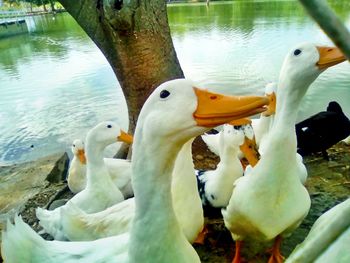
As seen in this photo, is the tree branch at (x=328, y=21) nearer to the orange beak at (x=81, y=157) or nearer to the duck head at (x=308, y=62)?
the duck head at (x=308, y=62)

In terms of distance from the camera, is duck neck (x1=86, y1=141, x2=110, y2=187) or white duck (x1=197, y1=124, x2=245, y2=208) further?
duck neck (x1=86, y1=141, x2=110, y2=187)

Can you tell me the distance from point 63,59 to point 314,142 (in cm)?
1142

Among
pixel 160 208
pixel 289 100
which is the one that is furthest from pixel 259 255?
pixel 160 208

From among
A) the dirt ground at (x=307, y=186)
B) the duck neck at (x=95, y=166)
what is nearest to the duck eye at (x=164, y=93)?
the dirt ground at (x=307, y=186)

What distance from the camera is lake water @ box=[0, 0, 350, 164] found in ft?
23.1

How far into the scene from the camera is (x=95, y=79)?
10.3m

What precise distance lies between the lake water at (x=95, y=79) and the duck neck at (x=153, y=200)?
3141mm

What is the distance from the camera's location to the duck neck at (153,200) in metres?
1.43

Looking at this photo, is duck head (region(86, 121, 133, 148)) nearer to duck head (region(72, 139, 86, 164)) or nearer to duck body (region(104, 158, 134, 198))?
duck body (region(104, 158, 134, 198))

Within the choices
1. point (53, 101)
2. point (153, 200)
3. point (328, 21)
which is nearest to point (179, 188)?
point (153, 200)

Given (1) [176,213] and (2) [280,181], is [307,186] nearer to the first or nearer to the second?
(2) [280,181]

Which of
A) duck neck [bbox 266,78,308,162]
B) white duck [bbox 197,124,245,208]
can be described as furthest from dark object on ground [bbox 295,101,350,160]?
duck neck [bbox 266,78,308,162]

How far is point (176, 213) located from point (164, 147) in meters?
1.05

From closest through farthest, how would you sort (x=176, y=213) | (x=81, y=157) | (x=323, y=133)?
(x=176, y=213) → (x=81, y=157) → (x=323, y=133)
